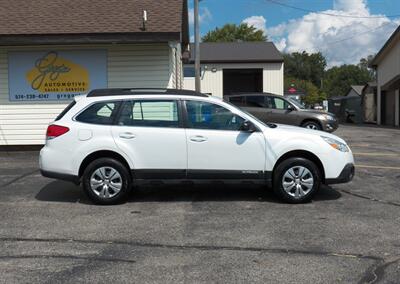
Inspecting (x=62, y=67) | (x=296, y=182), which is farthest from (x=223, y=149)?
(x=62, y=67)

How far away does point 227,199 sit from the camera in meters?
8.54

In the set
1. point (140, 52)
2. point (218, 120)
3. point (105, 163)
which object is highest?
point (140, 52)

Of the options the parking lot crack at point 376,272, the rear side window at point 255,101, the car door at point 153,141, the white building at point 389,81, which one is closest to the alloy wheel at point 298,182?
the car door at point 153,141

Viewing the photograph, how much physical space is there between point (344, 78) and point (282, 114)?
129891 millimetres

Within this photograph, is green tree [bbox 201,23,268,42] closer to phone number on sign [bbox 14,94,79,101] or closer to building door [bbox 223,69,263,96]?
building door [bbox 223,69,263,96]

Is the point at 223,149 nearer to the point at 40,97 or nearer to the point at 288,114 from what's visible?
the point at 40,97

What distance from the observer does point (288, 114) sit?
59.4 feet

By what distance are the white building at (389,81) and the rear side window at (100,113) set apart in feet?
86.5

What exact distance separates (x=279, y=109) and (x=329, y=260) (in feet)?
42.5

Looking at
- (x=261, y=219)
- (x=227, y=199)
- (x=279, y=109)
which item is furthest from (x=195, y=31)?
(x=261, y=219)

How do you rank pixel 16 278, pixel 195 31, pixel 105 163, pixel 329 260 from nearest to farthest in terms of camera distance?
pixel 16 278, pixel 329 260, pixel 105 163, pixel 195 31

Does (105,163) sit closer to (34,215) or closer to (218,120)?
(34,215)

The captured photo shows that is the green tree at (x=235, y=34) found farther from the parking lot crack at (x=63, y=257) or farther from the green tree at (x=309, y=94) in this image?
the parking lot crack at (x=63, y=257)

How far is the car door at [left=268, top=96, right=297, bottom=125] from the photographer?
18.0m
